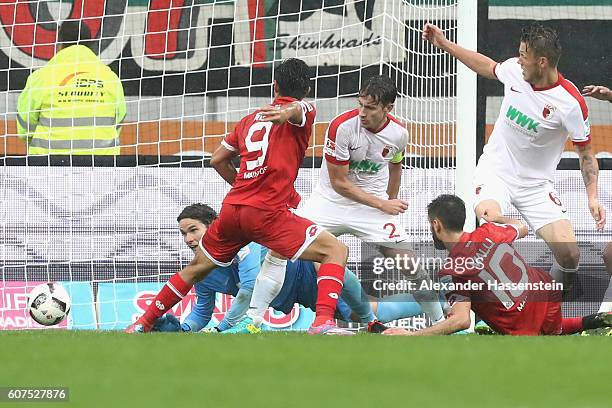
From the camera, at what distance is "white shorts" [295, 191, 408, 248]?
7961mm

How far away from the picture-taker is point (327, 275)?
6531 mm

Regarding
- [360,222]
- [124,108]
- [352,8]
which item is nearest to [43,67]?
[124,108]

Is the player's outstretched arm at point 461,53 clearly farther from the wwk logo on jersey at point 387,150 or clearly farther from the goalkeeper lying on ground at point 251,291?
the goalkeeper lying on ground at point 251,291

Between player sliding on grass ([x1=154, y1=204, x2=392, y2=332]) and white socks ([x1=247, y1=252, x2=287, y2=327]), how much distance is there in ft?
1.57

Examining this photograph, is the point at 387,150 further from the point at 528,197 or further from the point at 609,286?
the point at 609,286

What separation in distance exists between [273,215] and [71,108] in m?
3.67

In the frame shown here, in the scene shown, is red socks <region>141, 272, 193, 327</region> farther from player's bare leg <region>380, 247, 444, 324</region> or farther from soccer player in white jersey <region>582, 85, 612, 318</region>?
soccer player in white jersey <region>582, 85, 612, 318</region>

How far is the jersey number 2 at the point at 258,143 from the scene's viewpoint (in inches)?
263

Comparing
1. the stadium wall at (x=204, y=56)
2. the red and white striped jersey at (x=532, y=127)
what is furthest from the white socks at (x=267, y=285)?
the stadium wall at (x=204, y=56)

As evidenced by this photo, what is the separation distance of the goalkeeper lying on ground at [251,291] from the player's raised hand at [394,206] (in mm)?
645

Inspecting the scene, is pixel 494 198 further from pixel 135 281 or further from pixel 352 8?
pixel 352 8

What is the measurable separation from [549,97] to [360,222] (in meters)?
1.48

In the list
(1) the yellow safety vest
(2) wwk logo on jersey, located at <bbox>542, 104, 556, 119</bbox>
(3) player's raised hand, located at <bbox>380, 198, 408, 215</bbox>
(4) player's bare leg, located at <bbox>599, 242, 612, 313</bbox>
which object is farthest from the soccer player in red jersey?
(1) the yellow safety vest

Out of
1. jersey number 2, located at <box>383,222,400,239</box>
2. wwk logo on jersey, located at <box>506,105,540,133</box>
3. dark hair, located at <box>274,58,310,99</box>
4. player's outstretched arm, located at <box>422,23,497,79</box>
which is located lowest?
jersey number 2, located at <box>383,222,400,239</box>
